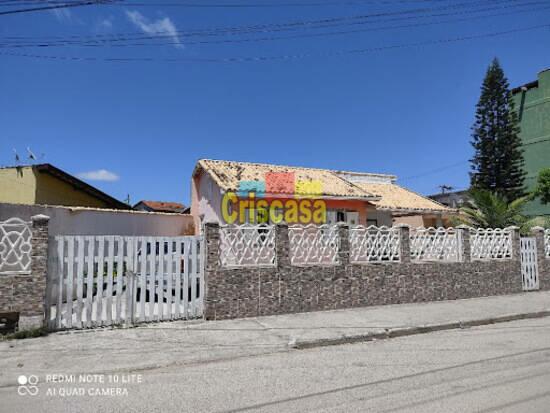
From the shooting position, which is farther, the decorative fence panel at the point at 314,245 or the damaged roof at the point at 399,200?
the damaged roof at the point at 399,200

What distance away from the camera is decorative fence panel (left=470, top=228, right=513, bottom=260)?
12.2 m

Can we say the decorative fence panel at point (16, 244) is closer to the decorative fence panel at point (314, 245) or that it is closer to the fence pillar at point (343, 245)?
the decorative fence panel at point (314, 245)

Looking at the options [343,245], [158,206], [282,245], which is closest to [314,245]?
[343,245]

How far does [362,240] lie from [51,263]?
274 inches

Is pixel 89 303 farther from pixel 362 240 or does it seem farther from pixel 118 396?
pixel 362 240

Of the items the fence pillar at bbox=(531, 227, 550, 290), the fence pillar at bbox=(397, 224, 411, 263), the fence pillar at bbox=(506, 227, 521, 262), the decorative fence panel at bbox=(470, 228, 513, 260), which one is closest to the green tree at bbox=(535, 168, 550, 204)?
the fence pillar at bbox=(531, 227, 550, 290)

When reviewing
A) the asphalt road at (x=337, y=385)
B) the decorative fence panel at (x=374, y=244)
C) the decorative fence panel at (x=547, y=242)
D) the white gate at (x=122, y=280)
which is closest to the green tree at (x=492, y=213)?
the decorative fence panel at (x=547, y=242)

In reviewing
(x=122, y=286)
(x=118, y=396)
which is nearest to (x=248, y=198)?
(x=122, y=286)

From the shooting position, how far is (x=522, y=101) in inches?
1259

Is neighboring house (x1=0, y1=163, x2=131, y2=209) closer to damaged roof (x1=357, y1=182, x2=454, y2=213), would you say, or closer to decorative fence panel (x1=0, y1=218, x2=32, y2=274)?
decorative fence panel (x1=0, y1=218, x2=32, y2=274)

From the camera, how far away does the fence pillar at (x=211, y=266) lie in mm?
8336

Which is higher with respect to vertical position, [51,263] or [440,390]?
[51,263]

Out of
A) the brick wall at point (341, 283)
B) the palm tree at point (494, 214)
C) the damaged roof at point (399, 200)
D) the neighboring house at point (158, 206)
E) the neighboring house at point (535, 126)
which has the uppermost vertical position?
the neighboring house at point (535, 126)

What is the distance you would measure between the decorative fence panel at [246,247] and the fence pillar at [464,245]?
605 cm
